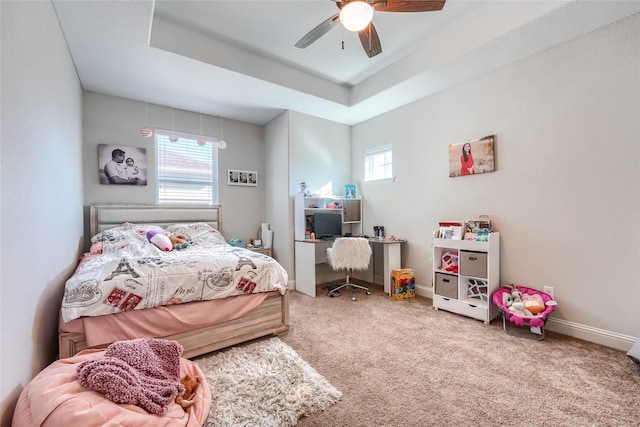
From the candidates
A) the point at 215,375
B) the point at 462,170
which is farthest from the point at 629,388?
the point at 215,375

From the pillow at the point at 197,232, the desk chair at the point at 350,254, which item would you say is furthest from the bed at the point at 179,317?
the desk chair at the point at 350,254

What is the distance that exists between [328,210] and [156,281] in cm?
286

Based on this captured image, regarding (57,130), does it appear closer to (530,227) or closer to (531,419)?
(531,419)

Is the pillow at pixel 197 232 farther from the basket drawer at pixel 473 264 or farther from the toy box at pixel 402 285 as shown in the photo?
the basket drawer at pixel 473 264

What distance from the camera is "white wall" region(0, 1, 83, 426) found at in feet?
3.81

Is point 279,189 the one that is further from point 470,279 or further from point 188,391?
point 188,391

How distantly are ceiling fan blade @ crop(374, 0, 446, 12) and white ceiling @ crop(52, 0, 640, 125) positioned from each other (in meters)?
0.57

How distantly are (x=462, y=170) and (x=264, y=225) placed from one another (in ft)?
9.78

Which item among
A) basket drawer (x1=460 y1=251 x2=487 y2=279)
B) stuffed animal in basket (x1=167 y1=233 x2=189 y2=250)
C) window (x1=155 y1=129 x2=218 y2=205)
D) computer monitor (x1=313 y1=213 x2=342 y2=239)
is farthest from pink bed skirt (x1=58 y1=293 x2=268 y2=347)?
window (x1=155 y1=129 x2=218 y2=205)

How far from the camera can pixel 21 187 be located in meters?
1.33

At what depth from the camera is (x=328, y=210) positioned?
14.5ft

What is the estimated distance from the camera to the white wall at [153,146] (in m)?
3.38

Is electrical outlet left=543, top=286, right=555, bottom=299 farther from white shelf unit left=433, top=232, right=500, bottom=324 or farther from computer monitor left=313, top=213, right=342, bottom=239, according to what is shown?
computer monitor left=313, top=213, right=342, bottom=239

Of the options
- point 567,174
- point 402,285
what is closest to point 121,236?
point 402,285
